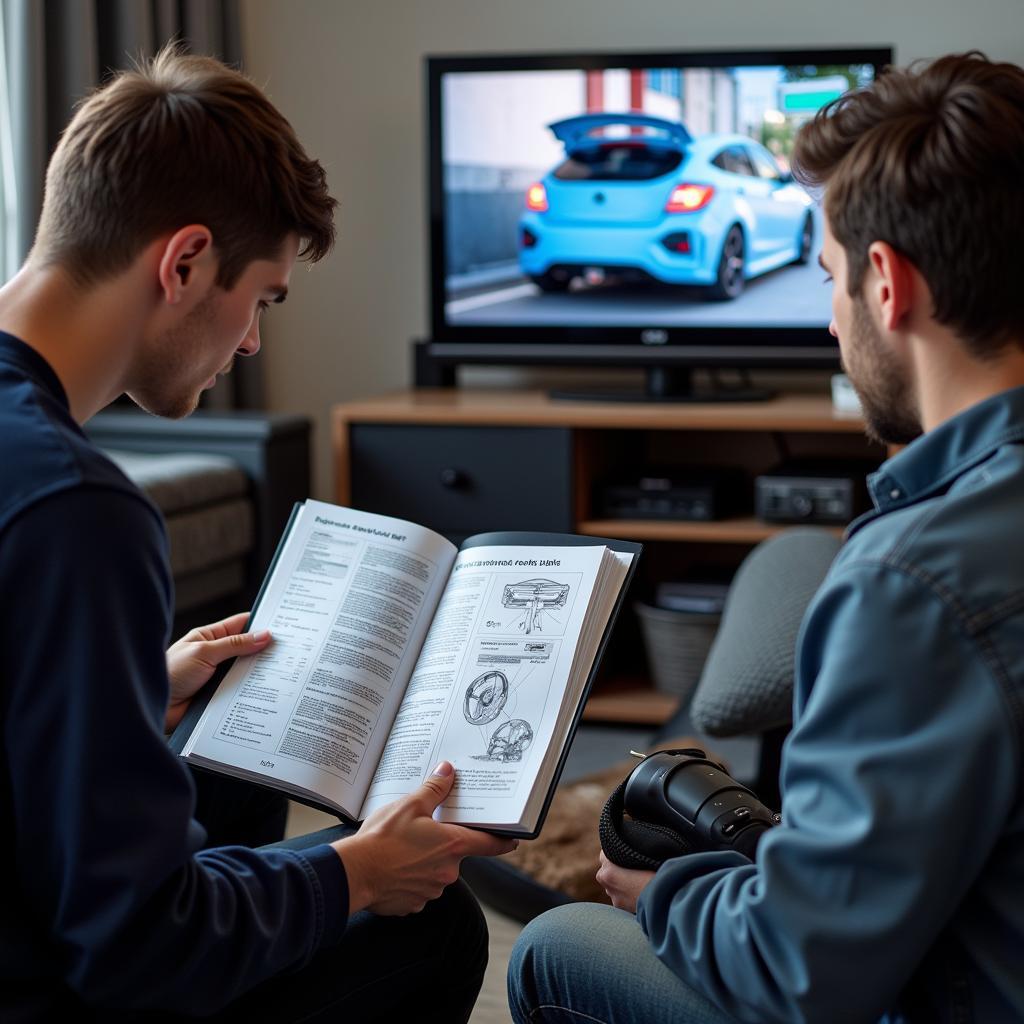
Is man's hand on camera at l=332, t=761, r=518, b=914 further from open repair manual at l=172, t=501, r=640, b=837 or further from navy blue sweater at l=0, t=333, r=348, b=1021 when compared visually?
navy blue sweater at l=0, t=333, r=348, b=1021

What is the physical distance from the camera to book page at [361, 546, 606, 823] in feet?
3.55

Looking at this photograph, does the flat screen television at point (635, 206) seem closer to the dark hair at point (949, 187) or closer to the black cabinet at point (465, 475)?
the black cabinet at point (465, 475)

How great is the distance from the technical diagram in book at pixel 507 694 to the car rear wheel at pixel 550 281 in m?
2.06

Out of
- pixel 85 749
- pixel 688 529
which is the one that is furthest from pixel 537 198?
pixel 85 749

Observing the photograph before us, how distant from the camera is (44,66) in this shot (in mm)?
2945

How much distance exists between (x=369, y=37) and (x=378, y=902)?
2873mm

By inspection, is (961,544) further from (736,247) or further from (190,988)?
(736,247)

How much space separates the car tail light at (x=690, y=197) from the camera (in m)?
2.98

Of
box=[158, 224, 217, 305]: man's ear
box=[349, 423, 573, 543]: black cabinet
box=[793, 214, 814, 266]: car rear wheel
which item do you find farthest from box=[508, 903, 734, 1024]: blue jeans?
box=[793, 214, 814, 266]: car rear wheel

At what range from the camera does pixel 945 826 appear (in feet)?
2.37

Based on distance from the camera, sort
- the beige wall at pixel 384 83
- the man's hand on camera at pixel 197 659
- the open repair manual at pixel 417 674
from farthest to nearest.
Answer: the beige wall at pixel 384 83
the man's hand on camera at pixel 197 659
the open repair manual at pixel 417 674

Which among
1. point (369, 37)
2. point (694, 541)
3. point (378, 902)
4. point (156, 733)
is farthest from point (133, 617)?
point (369, 37)

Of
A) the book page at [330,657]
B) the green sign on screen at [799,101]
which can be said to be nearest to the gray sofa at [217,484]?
the green sign on screen at [799,101]

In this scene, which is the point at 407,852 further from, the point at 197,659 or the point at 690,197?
the point at 690,197
